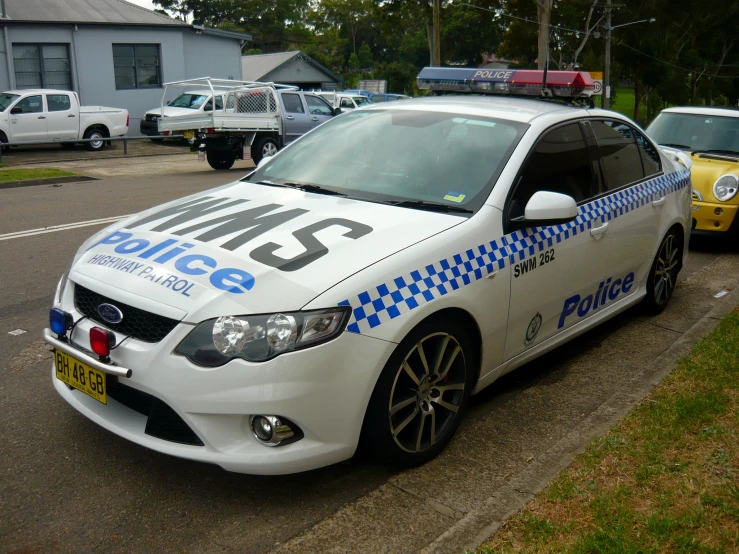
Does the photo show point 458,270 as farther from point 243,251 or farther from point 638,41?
point 638,41

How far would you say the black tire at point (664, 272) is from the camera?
5904 millimetres

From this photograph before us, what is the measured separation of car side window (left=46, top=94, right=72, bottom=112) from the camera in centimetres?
2153

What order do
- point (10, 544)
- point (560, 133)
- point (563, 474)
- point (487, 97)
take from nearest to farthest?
point (10, 544)
point (563, 474)
point (560, 133)
point (487, 97)

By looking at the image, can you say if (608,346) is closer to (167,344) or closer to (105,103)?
(167,344)

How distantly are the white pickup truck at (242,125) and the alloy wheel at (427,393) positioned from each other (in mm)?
13569

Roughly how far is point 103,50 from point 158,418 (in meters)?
26.1

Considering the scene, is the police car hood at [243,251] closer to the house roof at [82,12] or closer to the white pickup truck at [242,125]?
the white pickup truck at [242,125]

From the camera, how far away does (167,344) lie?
10.4ft

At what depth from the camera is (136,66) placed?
27984mm

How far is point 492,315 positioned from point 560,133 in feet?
4.57

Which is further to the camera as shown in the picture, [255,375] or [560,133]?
[560,133]

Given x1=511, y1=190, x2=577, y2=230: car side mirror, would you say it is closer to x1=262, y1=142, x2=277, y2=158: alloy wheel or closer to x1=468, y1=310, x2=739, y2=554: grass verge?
x1=468, y1=310, x2=739, y2=554: grass verge

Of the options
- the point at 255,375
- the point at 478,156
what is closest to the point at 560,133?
the point at 478,156

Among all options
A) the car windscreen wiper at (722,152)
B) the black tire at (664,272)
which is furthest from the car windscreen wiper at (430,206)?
the car windscreen wiper at (722,152)
